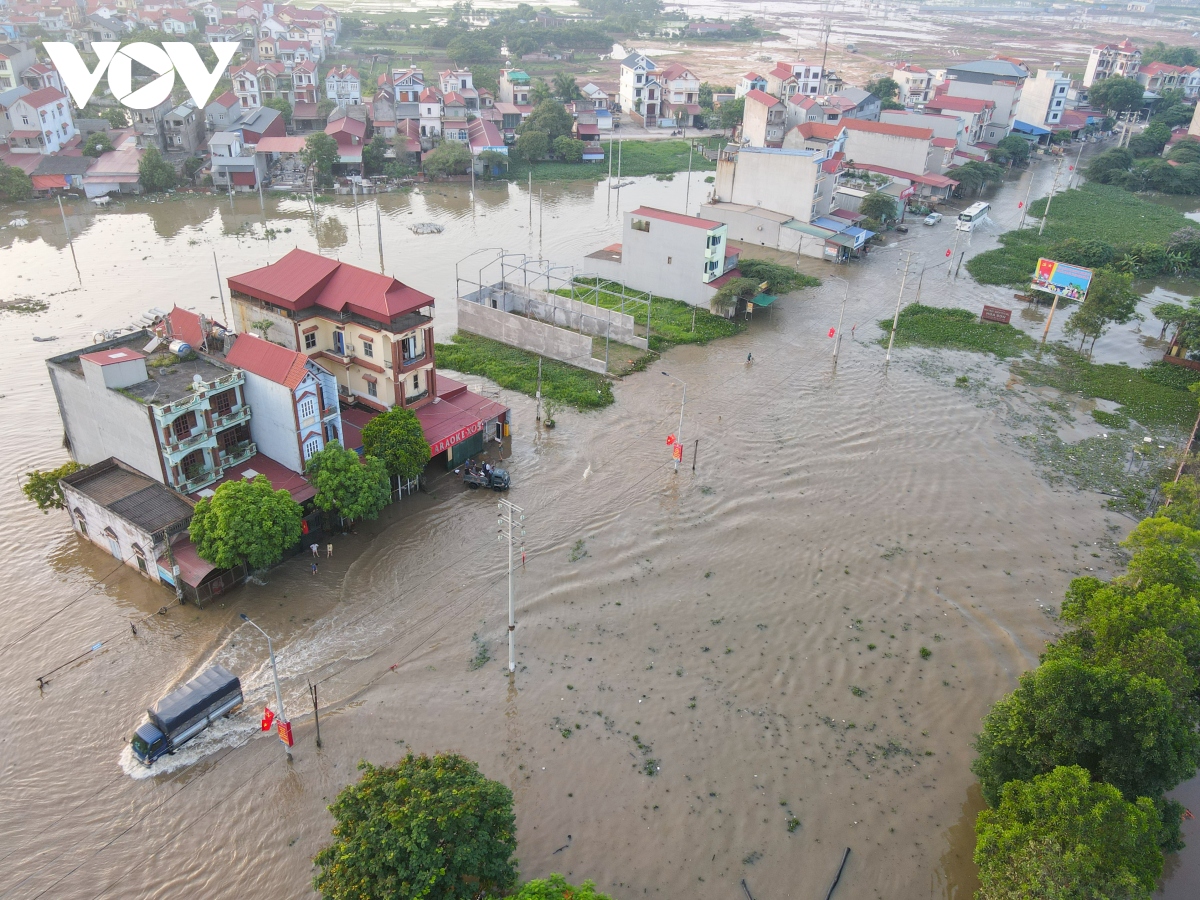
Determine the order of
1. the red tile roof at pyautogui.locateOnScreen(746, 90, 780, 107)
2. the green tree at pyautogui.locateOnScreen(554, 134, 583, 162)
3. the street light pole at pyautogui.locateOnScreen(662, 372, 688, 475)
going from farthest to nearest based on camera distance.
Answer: the red tile roof at pyautogui.locateOnScreen(746, 90, 780, 107), the green tree at pyautogui.locateOnScreen(554, 134, 583, 162), the street light pole at pyautogui.locateOnScreen(662, 372, 688, 475)

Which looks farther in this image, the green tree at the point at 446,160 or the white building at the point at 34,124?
the green tree at the point at 446,160

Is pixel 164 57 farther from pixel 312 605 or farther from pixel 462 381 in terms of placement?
pixel 312 605

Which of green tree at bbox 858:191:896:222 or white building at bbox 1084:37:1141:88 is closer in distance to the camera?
green tree at bbox 858:191:896:222

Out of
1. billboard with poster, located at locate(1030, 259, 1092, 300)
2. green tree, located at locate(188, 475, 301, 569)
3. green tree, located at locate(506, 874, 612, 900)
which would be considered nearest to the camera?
green tree, located at locate(506, 874, 612, 900)

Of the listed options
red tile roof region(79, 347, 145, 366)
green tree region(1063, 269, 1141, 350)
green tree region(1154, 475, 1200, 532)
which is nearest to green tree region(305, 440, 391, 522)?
red tile roof region(79, 347, 145, 366)

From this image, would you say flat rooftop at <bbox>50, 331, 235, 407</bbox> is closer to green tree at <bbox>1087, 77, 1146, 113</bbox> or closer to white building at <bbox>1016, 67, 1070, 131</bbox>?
white building at <bbox>1016, 67, 1070, 131</bbox>

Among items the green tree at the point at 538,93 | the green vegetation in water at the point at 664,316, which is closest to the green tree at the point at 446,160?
the green tree at the point at 538,93

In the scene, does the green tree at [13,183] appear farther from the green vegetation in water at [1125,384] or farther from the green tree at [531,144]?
the green vegetation in water at [1125,384]

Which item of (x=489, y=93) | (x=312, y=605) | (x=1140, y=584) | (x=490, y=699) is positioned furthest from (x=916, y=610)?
(x=489, y=93)
